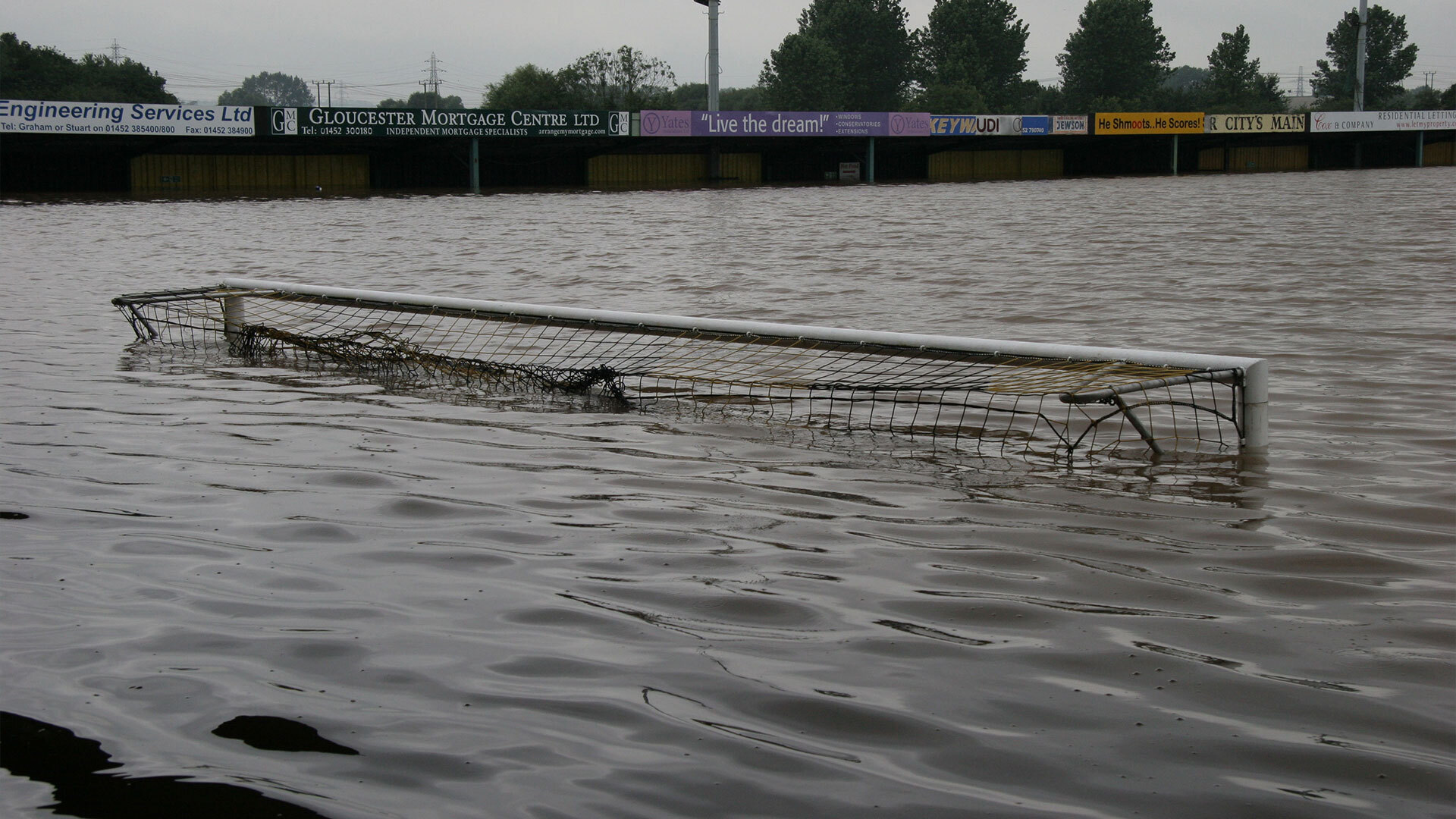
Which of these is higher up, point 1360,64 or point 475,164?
point 1360,64

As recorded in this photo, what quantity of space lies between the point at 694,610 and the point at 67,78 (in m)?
87.7

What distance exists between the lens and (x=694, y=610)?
3.54 m

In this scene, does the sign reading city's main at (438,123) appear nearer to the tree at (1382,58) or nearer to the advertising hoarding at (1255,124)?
the advertising hoarding at (1255,124)

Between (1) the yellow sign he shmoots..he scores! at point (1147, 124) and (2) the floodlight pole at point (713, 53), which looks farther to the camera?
(1) the yellow sign he shmoots..he scores! at point (1147, 124)

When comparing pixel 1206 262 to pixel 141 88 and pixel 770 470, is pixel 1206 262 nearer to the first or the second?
pixel 770 470

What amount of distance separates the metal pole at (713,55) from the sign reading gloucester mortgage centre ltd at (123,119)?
15.6 metres

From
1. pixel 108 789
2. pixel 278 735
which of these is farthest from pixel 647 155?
pixel 108 789

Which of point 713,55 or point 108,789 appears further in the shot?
point 713,55

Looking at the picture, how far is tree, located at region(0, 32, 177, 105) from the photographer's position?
246ft

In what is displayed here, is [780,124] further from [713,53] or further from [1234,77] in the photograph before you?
[1234,77]

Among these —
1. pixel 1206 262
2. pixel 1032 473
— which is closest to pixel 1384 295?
pixel 1206 262

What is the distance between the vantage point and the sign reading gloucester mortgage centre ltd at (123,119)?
3384cm

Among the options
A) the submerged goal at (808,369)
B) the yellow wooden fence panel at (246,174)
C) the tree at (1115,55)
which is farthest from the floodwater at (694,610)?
the tree at (1115,55)

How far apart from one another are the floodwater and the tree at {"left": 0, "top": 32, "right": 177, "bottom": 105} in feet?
248
